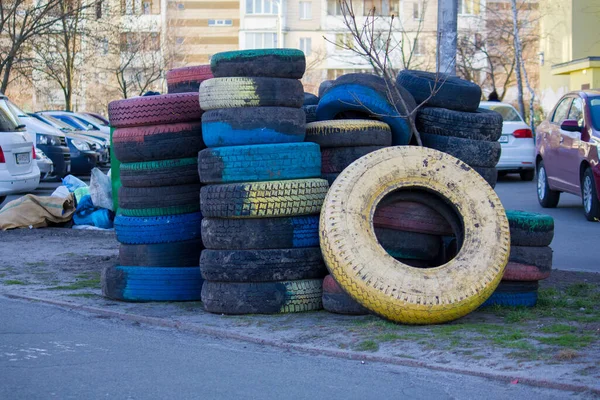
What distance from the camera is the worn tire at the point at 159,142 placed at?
790 cm

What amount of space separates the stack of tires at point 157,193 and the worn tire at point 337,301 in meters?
1.27

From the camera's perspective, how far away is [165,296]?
7.82 metres

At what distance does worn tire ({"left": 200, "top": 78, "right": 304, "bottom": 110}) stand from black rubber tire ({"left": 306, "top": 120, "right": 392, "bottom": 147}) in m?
0.50

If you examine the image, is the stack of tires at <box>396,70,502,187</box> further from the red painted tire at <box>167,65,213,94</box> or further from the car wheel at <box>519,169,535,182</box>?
the car wheel at <box>519,169,535,182</box>

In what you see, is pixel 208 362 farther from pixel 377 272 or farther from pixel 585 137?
pixel 585 137

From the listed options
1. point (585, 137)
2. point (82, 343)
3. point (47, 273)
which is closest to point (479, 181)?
point (82, 343)

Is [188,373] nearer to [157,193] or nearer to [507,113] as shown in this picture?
[157,193]

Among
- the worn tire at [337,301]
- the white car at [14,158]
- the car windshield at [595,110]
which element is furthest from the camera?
the white car at [14,158]

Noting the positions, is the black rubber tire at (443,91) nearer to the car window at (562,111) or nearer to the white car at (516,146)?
the car window at (562,111)

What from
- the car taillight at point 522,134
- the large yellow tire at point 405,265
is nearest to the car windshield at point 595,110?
the car taillight at point 522,134

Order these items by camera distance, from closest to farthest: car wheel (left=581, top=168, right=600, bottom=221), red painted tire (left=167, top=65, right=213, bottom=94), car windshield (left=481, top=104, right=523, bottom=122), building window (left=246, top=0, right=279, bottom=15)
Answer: red painted tire (left=167, top=65, right=213, bottom=94)
car wheel (left=581, top=168, right=600, bottom=221)
car windshield (left=481, top=104, right=523, bottom=122)
building window (left=246, top=0, right=279, bottom=15)

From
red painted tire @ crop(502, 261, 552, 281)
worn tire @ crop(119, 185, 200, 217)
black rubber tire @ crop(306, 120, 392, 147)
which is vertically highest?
black rubber tire @ crop(306, 120, 392, 147)

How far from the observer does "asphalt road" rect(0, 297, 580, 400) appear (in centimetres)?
516

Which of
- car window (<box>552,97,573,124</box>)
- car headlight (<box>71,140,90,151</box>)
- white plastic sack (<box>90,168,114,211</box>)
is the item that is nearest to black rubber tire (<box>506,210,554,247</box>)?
white plastic sack (<box>90,168,114,211</box>)
